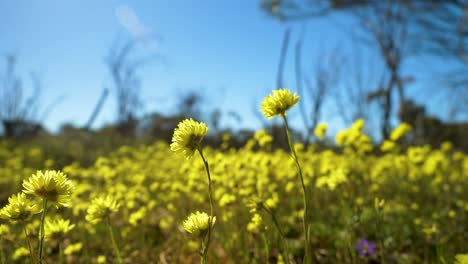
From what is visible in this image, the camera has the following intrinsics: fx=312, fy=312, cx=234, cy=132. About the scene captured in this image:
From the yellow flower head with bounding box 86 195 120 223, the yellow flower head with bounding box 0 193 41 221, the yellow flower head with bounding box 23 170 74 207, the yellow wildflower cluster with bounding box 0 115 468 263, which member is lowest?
the yellow wildflower cluster with bounding box 0 115 468 263

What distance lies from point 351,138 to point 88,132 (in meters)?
12.3

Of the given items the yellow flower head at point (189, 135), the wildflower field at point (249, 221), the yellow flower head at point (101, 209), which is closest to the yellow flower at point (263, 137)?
the wildflower field at point (249, 221)

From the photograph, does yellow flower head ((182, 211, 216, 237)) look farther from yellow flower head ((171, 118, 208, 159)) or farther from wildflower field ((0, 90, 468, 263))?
yellow flower head ((171, 118, 208, 159))

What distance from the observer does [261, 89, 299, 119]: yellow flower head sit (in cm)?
109

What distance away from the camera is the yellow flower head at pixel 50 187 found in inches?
37.1

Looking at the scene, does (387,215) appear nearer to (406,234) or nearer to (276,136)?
(406,234)

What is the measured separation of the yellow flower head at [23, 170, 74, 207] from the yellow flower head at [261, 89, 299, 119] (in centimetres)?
72

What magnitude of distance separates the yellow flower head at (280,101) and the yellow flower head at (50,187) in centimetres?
72

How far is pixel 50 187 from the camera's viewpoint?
37.6 inches

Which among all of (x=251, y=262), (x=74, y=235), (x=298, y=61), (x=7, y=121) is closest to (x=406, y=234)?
(x=251, y=262)

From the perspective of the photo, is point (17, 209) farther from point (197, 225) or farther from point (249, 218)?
point (249, 218)

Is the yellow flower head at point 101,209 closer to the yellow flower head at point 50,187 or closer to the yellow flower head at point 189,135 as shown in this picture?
the yellow flower head at point 50,187

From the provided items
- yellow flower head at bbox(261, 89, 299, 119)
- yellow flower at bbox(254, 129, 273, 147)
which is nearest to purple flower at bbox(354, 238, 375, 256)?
yellow flower at bbox(254, 129, 273, 147)

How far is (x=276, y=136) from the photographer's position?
12.0 meters
